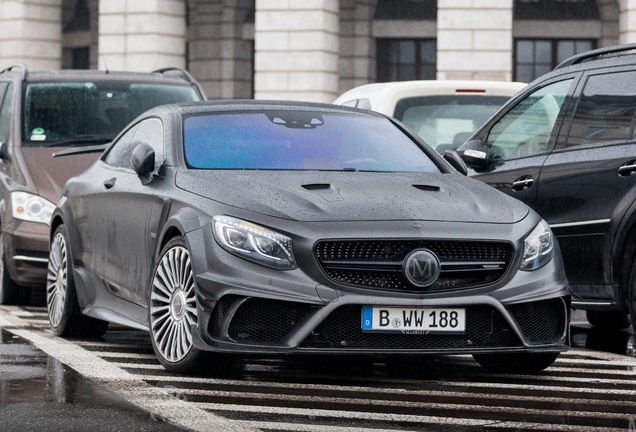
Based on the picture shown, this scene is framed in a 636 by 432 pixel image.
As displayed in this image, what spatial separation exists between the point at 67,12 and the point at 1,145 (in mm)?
33817

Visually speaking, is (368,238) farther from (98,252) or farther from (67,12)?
(67,12)

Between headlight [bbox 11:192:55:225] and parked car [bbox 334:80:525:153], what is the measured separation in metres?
2.89

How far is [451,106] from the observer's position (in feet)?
47.5

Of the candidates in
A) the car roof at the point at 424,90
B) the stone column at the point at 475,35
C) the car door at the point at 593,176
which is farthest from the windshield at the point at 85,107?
the stone column at the point at 475,35

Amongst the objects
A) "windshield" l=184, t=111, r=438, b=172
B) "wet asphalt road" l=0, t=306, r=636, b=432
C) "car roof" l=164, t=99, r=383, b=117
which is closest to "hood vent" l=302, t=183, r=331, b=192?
"windshield" l=184, t=111, r=438, b=172

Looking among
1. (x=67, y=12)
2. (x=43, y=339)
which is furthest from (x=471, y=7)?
(x=43, y=339)

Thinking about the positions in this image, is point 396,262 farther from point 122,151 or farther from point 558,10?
point 558,10

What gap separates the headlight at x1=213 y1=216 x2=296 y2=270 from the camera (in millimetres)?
7918

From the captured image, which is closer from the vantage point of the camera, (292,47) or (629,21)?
(629,21)

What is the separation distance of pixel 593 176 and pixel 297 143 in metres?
1.93

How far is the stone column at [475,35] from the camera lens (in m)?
35.8

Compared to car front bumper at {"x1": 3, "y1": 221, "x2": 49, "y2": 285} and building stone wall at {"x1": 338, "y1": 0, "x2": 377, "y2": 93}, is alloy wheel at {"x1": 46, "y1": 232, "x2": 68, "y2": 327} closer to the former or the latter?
car front bumper at {"x1": 3, "y1": 221, "x2": 49, "y2": 285}

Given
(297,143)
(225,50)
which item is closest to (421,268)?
(297,143)

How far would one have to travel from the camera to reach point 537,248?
841 cm
